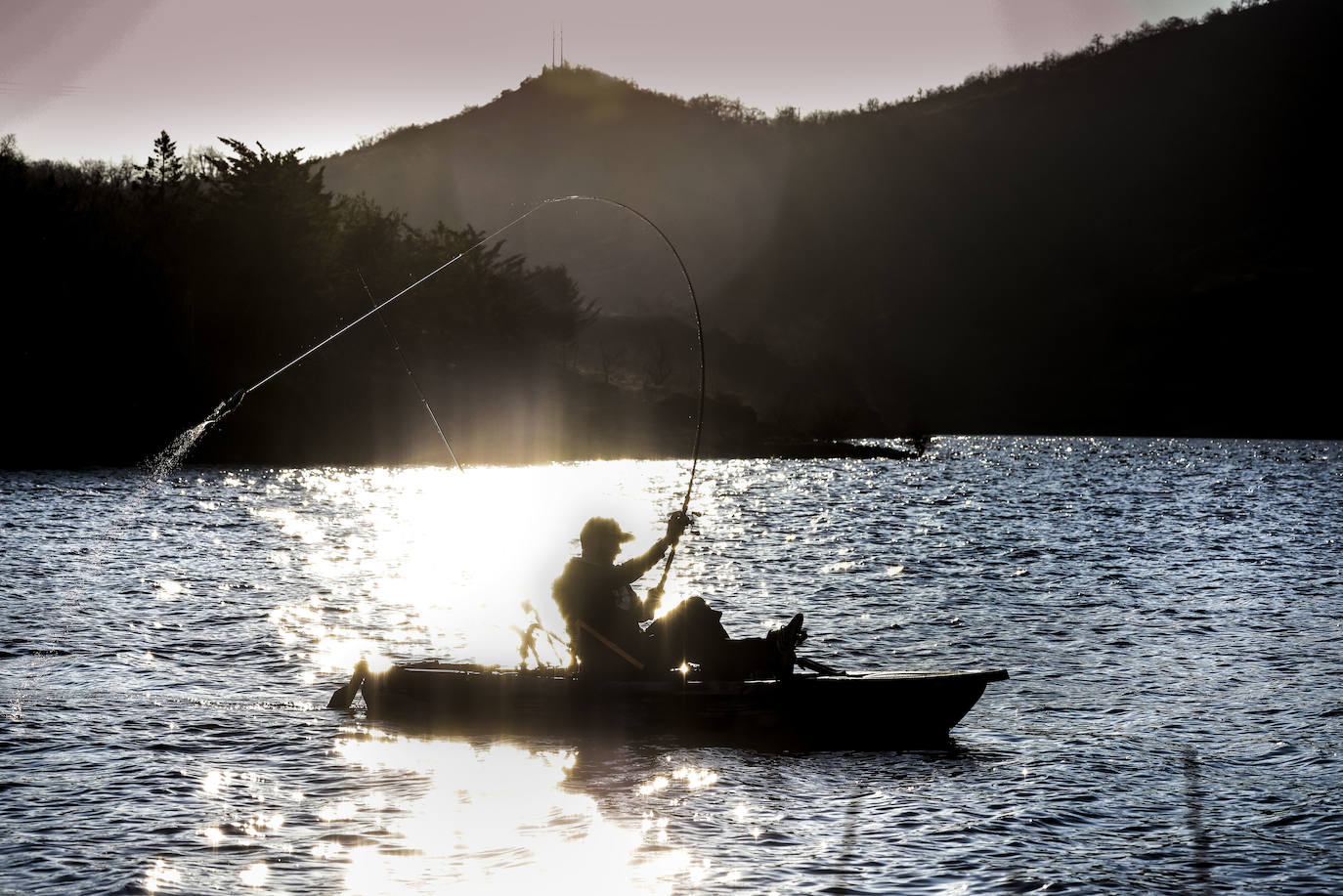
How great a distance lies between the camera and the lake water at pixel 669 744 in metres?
10.4

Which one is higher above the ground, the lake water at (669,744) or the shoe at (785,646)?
the shoe at (785,646)

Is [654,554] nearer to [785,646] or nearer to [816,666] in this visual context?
[785,646]

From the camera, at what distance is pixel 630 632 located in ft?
48.5

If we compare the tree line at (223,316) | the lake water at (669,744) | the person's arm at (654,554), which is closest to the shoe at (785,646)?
the lake water at (669,744)

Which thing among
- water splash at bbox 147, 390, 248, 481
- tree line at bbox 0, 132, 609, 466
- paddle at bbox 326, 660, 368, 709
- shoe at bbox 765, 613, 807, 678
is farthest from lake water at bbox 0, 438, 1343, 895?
tree line at bbox 0, 132, 609, 466

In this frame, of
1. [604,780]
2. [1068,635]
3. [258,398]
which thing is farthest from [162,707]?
[258,398]

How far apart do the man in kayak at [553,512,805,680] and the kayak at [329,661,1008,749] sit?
10.8 inches

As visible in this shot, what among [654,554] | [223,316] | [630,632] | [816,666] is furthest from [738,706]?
[223,316]

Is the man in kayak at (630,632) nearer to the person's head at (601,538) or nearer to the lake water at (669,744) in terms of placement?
the person's head at (601,538)

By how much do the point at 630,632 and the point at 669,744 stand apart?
135cm

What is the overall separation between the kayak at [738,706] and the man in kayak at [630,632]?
0.27m

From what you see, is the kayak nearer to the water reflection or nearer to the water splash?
the water reflection

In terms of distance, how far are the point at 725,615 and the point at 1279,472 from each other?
91.5 meters

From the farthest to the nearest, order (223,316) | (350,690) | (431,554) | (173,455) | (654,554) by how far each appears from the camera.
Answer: (223,316), (173,455), (431,554), (350,690), (654,554)
